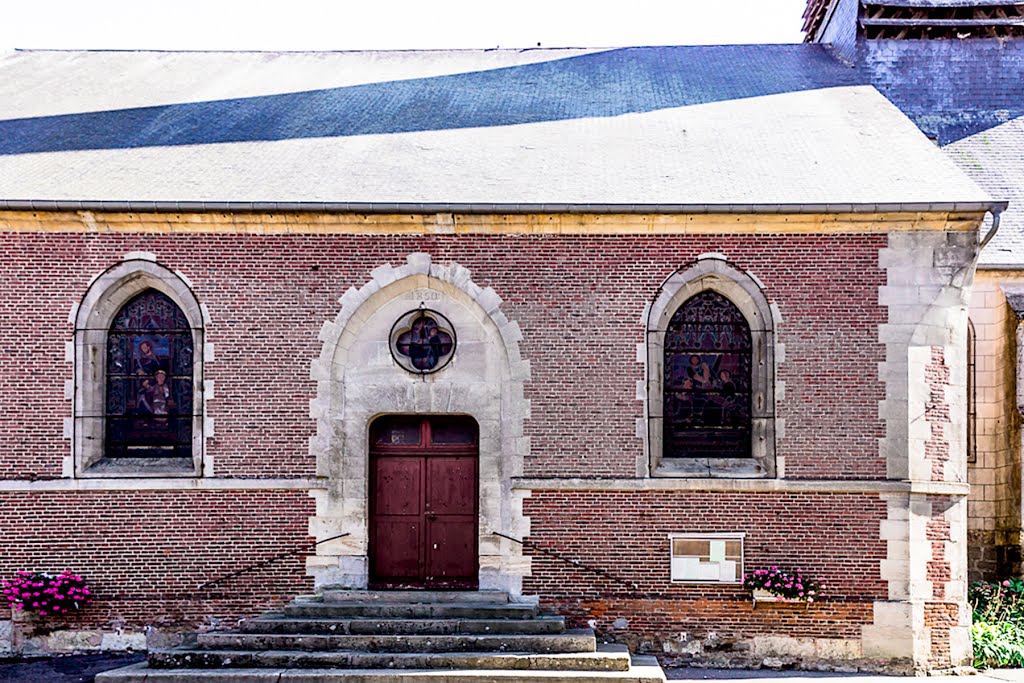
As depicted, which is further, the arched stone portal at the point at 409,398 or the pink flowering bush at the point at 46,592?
the arched stone portal at the point at 409,398

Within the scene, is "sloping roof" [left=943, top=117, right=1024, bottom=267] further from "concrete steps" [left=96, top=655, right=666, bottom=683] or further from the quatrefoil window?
"concrete steps" [left=96, top=655, right=666, bottom=683]

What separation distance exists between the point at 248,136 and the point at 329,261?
118 inches

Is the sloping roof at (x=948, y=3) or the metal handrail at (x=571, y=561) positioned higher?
the sloping roof at (x=948, y=3)

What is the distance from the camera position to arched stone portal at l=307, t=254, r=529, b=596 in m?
12.9

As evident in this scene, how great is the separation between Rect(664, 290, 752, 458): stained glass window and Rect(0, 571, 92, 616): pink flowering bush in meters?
6.60

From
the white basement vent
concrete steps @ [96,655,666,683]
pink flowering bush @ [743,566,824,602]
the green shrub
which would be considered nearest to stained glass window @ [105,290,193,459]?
concrete steps @ [96,655,666,683]

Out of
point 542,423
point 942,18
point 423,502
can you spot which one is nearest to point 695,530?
point 542,423

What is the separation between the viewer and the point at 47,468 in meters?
12.9

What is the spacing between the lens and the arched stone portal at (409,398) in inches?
506

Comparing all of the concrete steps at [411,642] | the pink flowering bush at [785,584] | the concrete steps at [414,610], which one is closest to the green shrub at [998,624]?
the pink flowering bush at [785,584]

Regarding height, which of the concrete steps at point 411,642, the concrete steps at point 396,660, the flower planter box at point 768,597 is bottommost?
the concrete steps at point 396,660

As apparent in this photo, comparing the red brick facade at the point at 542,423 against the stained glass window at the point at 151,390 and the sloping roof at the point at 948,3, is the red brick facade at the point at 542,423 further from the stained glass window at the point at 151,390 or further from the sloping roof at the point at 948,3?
the sloping roof at the point at 948,3

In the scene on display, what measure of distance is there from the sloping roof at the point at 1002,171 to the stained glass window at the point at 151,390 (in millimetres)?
10271

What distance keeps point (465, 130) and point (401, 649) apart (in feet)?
22.5
